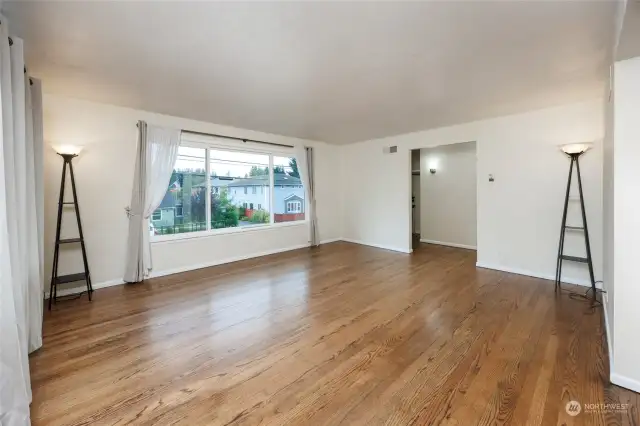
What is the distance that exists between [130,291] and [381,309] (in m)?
3.15

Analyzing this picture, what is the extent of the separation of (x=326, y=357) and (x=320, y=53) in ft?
7.95

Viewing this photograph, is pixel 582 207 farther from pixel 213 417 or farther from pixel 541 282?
pixel 213 417

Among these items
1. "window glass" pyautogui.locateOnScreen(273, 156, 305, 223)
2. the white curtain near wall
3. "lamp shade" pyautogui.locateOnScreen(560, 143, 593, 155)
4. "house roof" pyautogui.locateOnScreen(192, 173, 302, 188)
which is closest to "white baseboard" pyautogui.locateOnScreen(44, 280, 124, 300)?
the white curtain near wall

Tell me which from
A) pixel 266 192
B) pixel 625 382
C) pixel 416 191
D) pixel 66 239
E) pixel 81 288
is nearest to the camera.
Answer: pixel 625 382

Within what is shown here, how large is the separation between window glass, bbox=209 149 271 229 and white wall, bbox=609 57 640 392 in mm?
4882

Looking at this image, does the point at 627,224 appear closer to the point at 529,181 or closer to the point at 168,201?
the point at 529,181

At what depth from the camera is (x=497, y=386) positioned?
1792 millimetres

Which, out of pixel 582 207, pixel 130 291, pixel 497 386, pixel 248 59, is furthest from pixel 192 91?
pixel 582 207

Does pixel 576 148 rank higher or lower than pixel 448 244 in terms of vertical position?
higher

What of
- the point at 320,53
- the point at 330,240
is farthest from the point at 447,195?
the point at 320,53

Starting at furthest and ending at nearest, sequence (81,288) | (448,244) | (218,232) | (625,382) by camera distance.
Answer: (448,244) < (218,232) < (81,288) < (625,382)

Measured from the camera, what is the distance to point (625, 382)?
5.84ft

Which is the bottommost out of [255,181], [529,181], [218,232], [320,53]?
[218,232]

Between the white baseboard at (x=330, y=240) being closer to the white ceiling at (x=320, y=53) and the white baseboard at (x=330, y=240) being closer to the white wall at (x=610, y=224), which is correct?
the white ceiling at (x=320, y=53)
